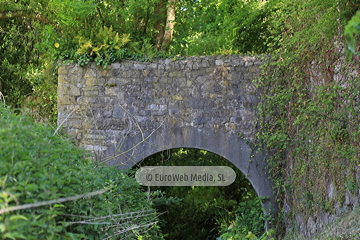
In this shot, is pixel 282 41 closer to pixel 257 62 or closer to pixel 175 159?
pixel 257 62

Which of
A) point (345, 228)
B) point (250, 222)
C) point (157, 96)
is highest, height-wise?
point (157, 96)

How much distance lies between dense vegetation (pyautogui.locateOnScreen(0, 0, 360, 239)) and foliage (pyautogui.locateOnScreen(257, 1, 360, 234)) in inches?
0.5

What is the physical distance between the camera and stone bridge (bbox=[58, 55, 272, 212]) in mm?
6188

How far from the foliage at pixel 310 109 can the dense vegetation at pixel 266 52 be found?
1cm

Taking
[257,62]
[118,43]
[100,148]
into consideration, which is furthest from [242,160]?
[118,43]

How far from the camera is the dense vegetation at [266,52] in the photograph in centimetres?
439

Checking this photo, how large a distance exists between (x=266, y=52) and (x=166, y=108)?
1.83 metres

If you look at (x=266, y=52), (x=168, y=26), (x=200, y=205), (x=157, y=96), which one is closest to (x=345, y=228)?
(x=157, y=96)

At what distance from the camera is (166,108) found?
6.29 meters

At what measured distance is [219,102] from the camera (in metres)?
6.21

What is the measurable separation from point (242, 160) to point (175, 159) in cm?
310

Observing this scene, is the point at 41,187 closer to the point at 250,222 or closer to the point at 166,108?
the point at 166,108
